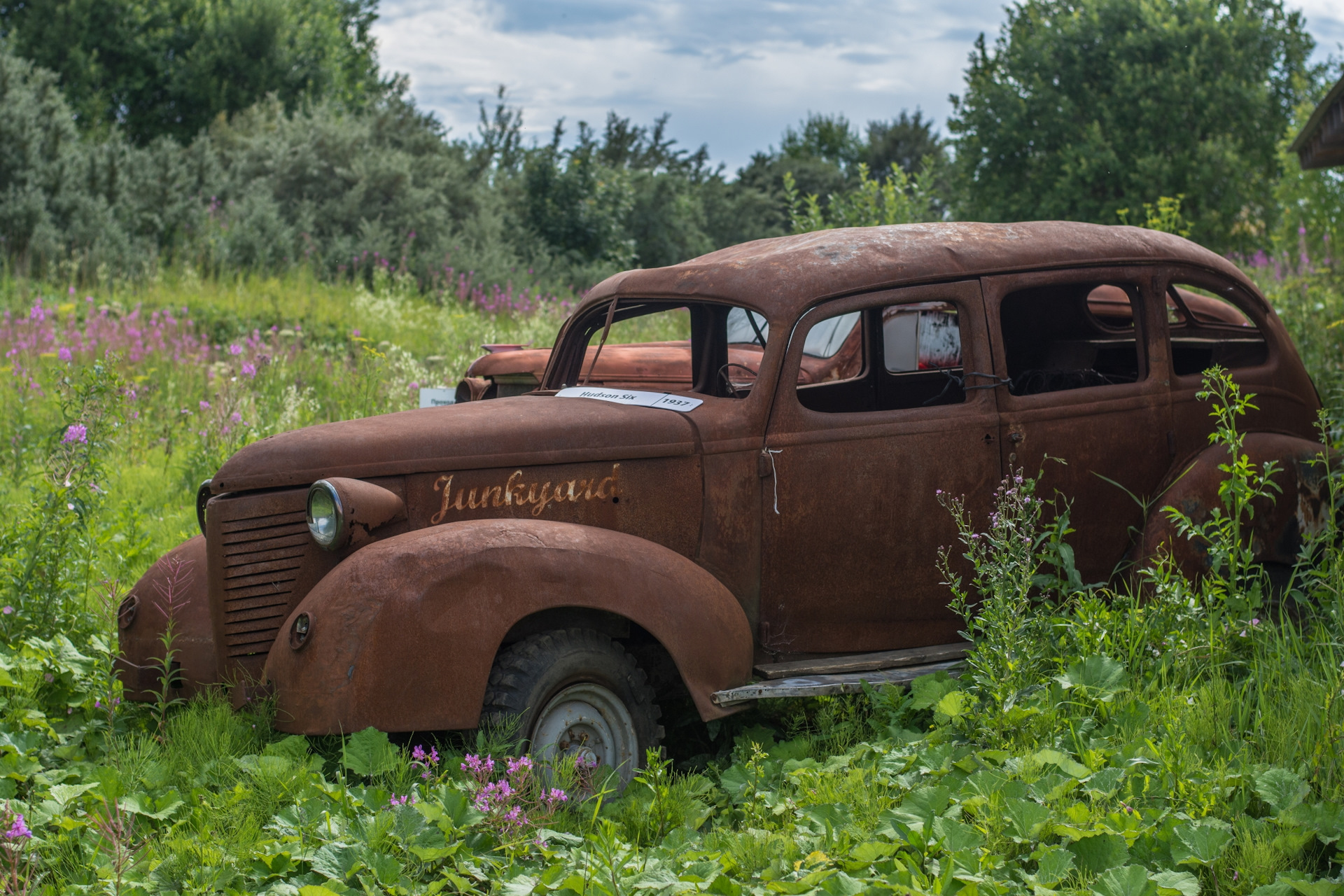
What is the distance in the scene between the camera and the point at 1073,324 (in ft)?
16.1

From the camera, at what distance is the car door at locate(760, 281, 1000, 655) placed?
3889mm

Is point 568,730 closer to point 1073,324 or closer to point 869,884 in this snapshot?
point 869,884

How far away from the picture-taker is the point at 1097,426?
4.25 metres

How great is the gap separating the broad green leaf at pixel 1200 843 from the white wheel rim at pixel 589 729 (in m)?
1.54

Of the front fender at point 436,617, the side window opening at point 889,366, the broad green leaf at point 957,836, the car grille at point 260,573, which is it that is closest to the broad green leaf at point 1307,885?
the broad green leaf at point 957,836

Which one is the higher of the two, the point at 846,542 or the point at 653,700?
the point at 846,542

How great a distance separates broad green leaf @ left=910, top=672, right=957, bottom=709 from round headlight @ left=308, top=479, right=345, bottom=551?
1.97m

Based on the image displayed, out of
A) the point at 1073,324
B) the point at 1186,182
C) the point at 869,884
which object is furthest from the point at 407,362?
the point at 1186,182

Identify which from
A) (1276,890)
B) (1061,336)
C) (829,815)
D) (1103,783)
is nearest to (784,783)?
(829,815)

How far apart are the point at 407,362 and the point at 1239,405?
23.5 ft

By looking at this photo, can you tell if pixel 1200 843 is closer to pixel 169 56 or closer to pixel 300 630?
pixel 300 630

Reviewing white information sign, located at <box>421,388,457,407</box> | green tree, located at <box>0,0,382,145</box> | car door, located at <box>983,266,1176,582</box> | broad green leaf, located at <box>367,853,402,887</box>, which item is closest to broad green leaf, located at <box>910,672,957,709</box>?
car door, located at <box>983,266,1176,582</box>

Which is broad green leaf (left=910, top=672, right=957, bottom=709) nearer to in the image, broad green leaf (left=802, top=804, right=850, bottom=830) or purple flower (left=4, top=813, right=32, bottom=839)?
broad green leaf (left=802, top=804, right=850, bottom=830)

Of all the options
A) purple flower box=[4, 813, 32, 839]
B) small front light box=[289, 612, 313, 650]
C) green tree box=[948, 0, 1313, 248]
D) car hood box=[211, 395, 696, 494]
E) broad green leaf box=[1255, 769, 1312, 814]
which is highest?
green tree box=[948, 0, 1313, 248]
